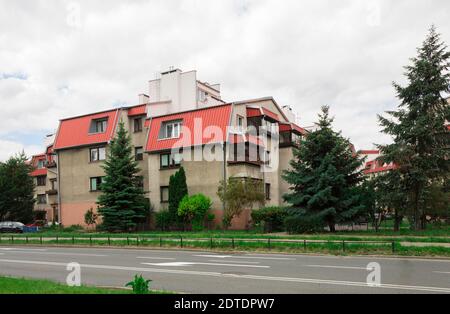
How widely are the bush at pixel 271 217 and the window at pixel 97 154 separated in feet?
59.1

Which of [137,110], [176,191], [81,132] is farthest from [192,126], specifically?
[81,132]

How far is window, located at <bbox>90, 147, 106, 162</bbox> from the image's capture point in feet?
141

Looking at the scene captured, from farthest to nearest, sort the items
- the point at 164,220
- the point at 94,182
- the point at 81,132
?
1. the point at 81,132
2. the point at 94,182
3. the point at 164,220

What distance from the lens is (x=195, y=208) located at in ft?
111

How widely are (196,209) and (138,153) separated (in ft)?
38.7

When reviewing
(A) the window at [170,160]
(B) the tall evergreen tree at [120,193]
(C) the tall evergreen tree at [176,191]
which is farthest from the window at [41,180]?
(C) the tall evergreen tree at [176,191]

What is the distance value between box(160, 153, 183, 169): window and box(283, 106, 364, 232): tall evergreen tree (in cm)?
1153

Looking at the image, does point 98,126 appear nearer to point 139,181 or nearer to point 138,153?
point 138,153

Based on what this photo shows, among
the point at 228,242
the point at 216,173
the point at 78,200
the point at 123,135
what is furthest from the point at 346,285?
the point at 78,200

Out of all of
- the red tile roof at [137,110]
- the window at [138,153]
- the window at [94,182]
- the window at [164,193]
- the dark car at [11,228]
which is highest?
the red tile roof at [137,110]

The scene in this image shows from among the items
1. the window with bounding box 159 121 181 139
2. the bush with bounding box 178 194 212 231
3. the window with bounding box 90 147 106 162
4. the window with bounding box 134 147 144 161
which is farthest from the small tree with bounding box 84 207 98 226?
the bush with bounding box 178 194 212 231

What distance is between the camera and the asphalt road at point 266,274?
34.0ft

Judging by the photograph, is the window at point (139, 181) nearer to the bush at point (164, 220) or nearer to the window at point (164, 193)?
the window at point (164, 193)
